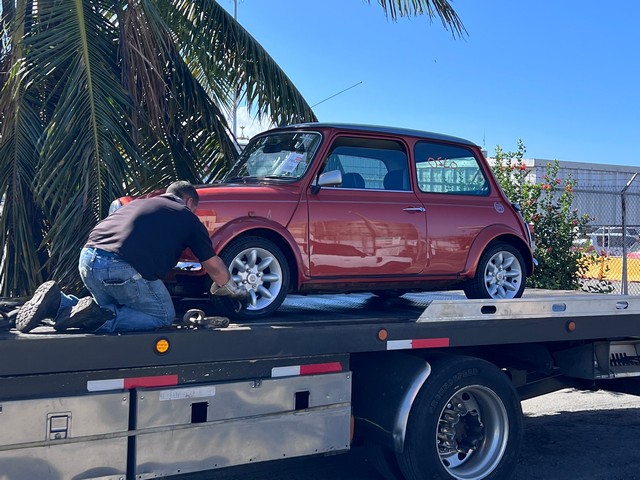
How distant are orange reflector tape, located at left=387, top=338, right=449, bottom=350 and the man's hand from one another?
1.04 meters

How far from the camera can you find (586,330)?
235 inches

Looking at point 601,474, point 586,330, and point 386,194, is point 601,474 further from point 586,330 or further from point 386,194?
point 386,194

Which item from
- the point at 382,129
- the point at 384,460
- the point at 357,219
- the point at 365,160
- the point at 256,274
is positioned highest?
the point at 382,129

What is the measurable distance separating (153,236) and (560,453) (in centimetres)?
406

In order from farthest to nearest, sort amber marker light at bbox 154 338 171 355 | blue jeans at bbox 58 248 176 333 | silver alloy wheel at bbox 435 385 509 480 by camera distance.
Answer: silver alloy wheel at bbox 435 385 509 480 < blue jeans at bbox 58 248 176 333 < amber marker light at bbox 154 338 171 355

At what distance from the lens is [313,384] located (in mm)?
4863

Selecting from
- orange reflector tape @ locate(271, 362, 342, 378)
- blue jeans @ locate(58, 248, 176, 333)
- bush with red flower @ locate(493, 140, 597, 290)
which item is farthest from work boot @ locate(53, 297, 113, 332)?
bush with red flower @ locate(493, 140, 597, 290)

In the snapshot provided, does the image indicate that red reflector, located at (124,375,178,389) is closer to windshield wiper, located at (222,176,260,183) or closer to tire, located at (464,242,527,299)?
windshield wiper, located at (222,176,260,183)

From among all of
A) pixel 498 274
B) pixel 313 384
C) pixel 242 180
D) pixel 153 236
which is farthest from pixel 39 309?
pixel 498 274

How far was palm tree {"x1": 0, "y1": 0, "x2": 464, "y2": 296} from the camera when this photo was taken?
6773 millimetres

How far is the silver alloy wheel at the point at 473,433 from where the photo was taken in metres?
5.38

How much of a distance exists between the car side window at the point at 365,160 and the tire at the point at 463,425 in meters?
1.51

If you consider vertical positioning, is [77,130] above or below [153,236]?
above

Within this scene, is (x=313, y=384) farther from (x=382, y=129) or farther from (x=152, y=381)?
(x=382, y=129)
